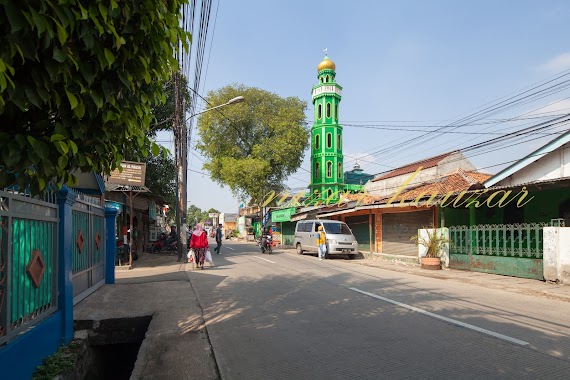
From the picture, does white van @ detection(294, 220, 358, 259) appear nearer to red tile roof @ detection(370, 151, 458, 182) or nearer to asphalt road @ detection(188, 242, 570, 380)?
red tile roof @ detection(370, 151, 458, 182)

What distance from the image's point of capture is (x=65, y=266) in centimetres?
556

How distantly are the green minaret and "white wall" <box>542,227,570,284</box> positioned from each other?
30847 mm

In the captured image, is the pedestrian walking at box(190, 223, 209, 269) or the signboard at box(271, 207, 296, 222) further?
the signboard at box(271, 207, 296, 222)

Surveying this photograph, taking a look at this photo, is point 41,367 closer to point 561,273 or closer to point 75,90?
point 75,90

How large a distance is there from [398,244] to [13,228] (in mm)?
17390

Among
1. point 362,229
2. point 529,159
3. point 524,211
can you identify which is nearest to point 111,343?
point 529,159

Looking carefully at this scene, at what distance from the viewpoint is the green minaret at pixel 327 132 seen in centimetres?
4200

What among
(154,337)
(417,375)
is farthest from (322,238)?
(417,375)

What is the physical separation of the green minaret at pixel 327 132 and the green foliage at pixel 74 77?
39.4m

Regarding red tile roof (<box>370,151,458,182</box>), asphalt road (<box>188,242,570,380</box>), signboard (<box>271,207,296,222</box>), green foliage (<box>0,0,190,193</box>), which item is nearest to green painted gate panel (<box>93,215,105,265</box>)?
asphalt road (<box>188,242,570,380</box>)

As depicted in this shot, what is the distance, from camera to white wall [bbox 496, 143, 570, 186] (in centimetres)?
1234

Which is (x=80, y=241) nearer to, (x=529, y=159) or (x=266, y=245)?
(x=529, y=159)

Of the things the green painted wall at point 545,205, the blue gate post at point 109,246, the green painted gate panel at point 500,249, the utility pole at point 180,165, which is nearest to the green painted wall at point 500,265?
the green painted gate panel at point 500,249

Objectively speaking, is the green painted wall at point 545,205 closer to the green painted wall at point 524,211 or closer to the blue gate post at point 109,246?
the green painted wall at point 524,211
